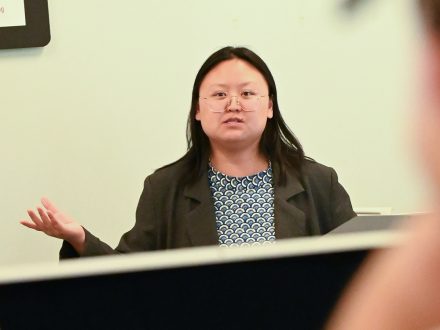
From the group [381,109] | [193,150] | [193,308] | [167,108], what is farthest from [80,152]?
[193,308]

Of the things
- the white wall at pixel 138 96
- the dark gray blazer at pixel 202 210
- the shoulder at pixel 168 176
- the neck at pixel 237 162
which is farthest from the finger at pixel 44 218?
the white wall at pixel 138 96

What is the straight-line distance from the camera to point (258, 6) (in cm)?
205

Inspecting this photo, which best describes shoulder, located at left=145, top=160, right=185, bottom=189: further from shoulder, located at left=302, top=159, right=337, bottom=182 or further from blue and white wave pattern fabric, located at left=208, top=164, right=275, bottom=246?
shoulder, located at left=302, top=159, right=337, bottom=182

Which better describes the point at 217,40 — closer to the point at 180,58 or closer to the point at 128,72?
the point at 180,58

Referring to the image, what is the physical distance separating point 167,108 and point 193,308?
150cm

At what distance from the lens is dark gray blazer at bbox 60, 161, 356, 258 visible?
162 cm

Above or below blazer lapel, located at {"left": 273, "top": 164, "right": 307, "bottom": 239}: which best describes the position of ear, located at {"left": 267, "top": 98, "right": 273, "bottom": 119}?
above

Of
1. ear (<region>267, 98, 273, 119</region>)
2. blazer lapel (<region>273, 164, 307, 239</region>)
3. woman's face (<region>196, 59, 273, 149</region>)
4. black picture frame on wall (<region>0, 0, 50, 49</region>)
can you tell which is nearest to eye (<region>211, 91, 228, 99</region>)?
woman's face (<region>196, 59, 273, 149</region>)

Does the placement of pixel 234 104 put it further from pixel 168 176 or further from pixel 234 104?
pixel 168 176

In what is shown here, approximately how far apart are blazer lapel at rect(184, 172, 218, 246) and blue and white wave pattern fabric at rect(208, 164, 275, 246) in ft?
0.07

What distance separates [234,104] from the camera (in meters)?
1.66

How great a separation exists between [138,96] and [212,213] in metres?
0.54

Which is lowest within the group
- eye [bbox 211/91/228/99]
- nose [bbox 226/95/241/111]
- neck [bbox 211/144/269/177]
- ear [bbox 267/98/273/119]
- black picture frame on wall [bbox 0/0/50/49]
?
neck [bbox 211/144/269/177]

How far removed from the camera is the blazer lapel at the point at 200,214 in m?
1.60
